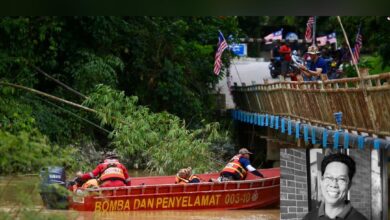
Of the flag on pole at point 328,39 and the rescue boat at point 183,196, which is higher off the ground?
the flag on pole at point 328,39

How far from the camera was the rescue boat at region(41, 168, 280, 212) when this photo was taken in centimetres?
1997

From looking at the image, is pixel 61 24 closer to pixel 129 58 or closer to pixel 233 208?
pixel 129 58

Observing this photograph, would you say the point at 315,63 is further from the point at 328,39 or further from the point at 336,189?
the point at 328,39

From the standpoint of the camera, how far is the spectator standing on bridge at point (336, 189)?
32.7 ft

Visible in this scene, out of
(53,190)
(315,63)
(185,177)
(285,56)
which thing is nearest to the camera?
(53,190)

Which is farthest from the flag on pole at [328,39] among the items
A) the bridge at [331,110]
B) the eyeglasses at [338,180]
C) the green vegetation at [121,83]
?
the eyeglasses at [338,180]

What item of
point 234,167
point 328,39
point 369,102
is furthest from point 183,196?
point 328,39

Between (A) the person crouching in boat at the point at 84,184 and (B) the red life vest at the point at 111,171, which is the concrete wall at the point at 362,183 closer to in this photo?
(A) the person crouching in boat at the point at 84,184

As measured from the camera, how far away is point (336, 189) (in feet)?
32.8

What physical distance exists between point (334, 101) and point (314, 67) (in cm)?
406

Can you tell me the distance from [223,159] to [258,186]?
7510mm

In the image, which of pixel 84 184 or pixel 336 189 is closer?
pixel 336 189

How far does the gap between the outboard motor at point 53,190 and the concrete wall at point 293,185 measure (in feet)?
7.98

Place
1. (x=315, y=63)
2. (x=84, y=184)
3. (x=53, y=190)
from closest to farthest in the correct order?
(x=53, y=190) < (x=84, y=184) < (x=315, y=63)
